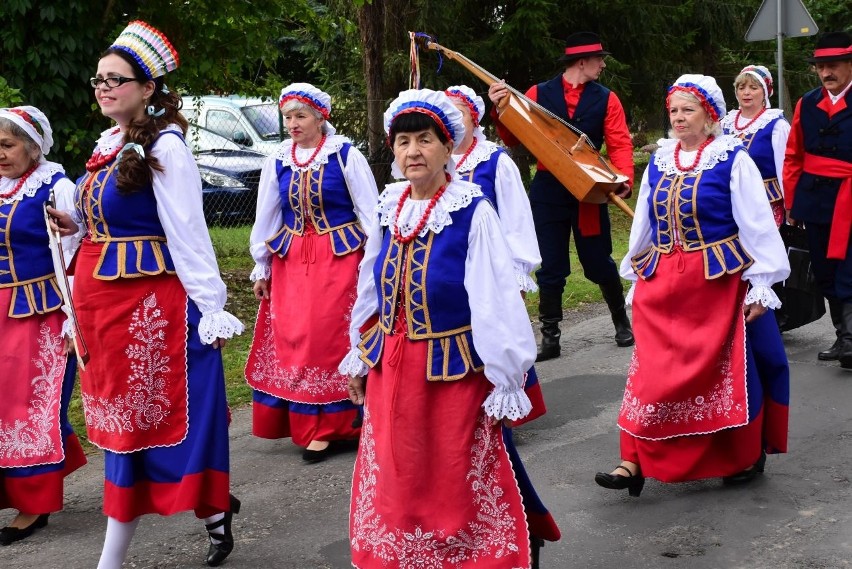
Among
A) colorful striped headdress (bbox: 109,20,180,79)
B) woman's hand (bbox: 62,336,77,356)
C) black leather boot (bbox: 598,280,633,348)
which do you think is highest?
colorful striped headdress (bbox: 109,20,180,79)

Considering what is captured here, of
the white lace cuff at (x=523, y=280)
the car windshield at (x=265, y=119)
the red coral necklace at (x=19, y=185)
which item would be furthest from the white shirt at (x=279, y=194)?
the car windshield at (x=265, y=119)

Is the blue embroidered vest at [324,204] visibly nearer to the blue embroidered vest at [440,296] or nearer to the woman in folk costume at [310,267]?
the woman in folk costume at [310,267]

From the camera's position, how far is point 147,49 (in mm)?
4609

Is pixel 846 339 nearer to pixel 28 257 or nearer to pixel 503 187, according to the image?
pixel 503 187

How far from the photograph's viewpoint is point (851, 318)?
7723 mm

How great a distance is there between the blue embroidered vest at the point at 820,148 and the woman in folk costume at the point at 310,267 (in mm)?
3280

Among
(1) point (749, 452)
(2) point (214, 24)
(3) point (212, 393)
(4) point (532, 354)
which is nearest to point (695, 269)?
Result: (1) point (749, 452)

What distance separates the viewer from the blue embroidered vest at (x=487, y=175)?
621 centimetres

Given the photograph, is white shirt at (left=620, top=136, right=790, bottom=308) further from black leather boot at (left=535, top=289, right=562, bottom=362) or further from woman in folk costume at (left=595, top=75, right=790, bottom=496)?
black leather boot at (left=535, top=289, right=562, bottom=362)

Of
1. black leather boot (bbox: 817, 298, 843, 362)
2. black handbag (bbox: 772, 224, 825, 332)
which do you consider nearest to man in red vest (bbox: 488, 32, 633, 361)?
black handbag (bbox: 772, 224, 825, 332)

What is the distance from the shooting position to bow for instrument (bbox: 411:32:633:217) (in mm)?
7449

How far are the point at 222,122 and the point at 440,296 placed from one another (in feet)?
38.6

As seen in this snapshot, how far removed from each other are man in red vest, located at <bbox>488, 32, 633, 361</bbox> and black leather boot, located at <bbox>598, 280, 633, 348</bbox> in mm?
118

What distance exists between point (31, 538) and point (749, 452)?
130 inches
